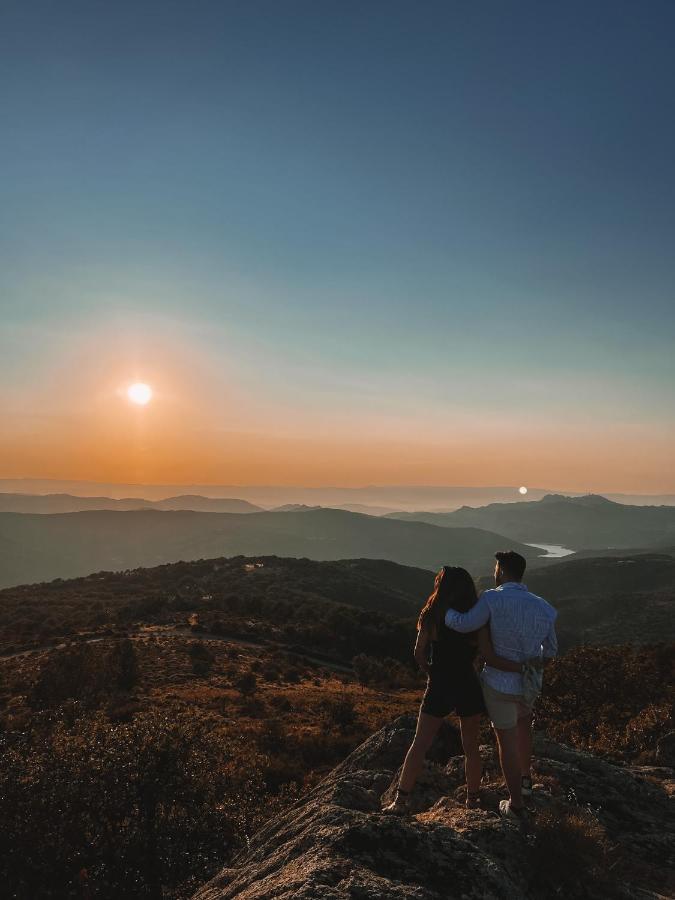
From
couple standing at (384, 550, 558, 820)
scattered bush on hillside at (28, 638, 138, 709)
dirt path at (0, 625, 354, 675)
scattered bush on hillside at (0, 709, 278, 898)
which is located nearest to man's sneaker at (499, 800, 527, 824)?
couple standing at (384, 550, 558, 820)

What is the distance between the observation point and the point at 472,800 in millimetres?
5508

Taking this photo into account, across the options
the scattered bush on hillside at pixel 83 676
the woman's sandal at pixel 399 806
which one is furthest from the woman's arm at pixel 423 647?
the scattered bush on hillside at pixel 83 676

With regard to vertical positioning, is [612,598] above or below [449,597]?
below

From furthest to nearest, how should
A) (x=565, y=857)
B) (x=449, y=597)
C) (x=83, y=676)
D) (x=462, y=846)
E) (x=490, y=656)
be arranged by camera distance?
(x=83, y=676) < (x=449, y=597) < (x=490, y=656) < (x=565, y=857) < (x=462, y=846)

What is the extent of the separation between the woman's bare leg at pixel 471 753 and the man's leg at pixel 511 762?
0.37 metres

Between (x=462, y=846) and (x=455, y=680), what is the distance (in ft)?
5.15

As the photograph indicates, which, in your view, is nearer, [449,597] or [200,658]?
[449,597]

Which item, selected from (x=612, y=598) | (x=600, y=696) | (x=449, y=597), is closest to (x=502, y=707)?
(x=449, y=597)

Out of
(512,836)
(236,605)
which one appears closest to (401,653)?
(236,605)

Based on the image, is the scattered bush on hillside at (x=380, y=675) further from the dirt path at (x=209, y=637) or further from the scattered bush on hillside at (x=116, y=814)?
the scattered bush on hillside at (x=116, y=814)

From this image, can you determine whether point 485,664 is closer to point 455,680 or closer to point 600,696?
point 455,680

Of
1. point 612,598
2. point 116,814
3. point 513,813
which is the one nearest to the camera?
point 513,813

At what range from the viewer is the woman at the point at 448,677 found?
553cm

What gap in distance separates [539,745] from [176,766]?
21.8 ft
